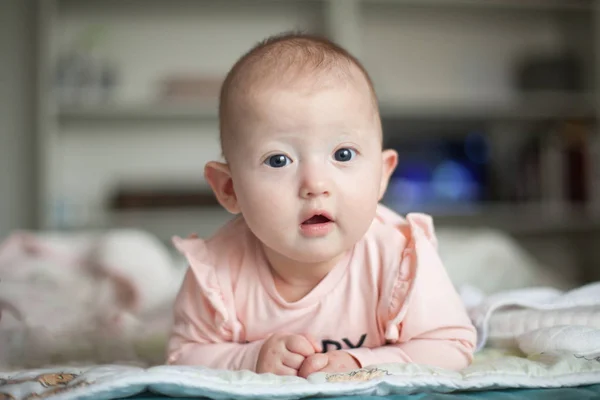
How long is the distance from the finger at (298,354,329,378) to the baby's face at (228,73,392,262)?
114 mm

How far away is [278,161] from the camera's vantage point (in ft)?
2.53

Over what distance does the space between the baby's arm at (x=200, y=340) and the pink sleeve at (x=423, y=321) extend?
141 millimetres

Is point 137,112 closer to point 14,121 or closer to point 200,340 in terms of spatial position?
point 14,121

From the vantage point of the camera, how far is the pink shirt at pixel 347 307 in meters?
0.81

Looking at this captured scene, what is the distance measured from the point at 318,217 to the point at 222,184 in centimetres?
17

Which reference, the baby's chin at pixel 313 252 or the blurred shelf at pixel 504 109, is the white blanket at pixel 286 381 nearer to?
the baby's chin at pixel 313 252

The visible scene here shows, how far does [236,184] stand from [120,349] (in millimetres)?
428

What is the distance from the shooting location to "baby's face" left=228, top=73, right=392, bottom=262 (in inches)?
29.9

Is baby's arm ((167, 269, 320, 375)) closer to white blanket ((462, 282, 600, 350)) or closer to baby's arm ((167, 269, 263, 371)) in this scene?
baby's arm ((167, 269, 263, 371))

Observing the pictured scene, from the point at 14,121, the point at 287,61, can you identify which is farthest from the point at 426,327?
the point at 14,121

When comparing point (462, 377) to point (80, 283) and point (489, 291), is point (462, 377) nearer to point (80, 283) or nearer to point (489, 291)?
point (489, 291)

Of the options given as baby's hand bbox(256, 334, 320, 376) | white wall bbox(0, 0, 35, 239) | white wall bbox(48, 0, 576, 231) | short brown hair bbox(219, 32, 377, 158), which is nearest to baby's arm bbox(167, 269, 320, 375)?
baby's hand bbox(256, 334, 320, 376)

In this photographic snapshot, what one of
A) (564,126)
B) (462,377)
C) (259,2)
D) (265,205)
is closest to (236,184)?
(265,205)

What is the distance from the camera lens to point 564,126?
10.6 feet
